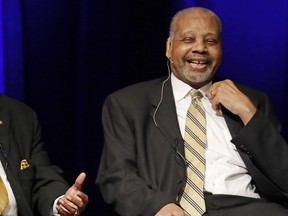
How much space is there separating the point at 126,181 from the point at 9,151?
0.48 meters

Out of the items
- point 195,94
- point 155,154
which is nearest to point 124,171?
point 155,154

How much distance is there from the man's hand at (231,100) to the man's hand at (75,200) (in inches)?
27.3

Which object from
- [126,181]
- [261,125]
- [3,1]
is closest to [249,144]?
[261,125]

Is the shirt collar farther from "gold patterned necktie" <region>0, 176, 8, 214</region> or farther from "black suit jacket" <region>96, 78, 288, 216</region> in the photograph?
"gold patterned necktie" <region>0, 176, 8, 214</region>

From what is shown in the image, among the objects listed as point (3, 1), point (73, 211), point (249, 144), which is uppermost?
point (3, 1)

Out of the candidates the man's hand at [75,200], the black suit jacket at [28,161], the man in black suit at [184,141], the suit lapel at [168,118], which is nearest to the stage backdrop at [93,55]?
the black suit jacket at [28,161]

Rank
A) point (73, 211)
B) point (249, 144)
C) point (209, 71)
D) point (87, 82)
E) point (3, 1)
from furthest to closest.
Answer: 1. point (87, 82)
2. point (3, 1)
3. point (209, 71)
4. point (249, 144)
5. point (73, 211)

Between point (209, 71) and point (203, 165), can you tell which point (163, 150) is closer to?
point (203, 165)

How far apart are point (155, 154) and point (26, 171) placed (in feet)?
1.66

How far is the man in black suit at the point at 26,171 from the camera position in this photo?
2596mm

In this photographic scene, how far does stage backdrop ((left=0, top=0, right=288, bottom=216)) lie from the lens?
3238 mm

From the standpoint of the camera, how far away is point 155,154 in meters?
2.68

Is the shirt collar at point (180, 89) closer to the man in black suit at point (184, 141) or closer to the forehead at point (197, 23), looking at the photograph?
the man in black suit at point (184, 141)

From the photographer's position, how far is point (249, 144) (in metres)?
2.65
